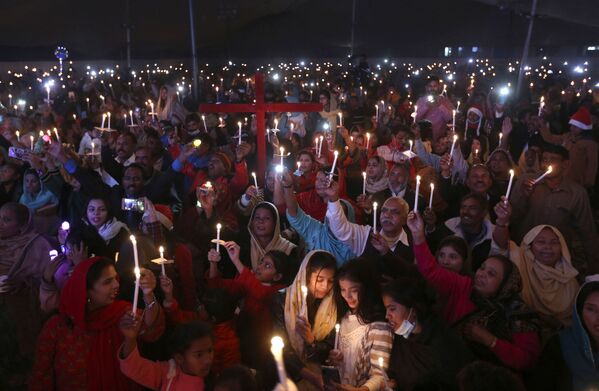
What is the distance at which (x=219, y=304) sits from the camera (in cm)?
319

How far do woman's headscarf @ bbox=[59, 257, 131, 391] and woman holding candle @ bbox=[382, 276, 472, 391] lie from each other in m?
1.41

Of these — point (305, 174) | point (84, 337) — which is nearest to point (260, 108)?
point (305, 174)

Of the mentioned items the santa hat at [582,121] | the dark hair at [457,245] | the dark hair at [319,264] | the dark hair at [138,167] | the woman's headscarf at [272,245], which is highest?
the santa hat at [582,121]

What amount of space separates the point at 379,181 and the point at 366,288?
2454mm

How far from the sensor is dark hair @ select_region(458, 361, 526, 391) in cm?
207

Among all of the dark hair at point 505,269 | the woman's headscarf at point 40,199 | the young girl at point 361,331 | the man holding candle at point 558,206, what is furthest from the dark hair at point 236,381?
the woman's headscarf at point 40,199

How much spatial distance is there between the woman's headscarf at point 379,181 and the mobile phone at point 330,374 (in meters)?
2.59

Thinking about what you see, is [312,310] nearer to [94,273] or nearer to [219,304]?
[219,304]

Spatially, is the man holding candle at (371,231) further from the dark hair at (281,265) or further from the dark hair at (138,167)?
the dark hair at (138,167)

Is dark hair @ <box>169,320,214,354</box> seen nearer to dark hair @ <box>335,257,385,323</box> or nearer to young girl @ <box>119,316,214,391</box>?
young girl @ <box>119,316,214,391</box>

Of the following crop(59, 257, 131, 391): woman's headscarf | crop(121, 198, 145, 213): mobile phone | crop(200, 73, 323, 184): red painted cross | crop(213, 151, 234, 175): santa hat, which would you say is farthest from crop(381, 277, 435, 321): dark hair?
crop(200, 73, 323, 184): red painted cross

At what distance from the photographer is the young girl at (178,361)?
8.63 ft

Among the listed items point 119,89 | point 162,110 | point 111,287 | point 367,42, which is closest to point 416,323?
point 111,287

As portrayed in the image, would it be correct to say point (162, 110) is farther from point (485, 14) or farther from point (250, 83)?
point (485, 14)
